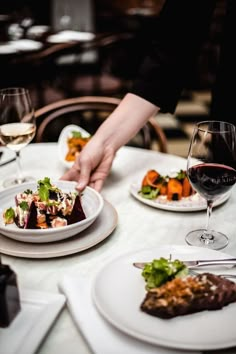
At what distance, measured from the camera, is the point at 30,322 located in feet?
2.35

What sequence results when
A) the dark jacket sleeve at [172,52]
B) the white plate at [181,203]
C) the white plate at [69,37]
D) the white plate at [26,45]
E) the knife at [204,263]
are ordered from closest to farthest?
the knife at [204,263]
the white plate at [181,203]
the dark jacket sleeve at [172,52]
the white plate at [26,45]
the white plate at [69,37]

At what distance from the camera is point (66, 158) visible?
58.7 inches

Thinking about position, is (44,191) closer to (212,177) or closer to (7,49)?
(212,177)

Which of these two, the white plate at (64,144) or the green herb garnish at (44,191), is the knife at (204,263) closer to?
the green herb garnish at (44,191)

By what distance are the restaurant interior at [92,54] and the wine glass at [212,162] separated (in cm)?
288

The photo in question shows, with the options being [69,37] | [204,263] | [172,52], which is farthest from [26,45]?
[204,263]

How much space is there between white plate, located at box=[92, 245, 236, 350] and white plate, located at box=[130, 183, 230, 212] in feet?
1.09

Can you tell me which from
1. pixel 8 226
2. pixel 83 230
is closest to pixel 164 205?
pixel 83 230

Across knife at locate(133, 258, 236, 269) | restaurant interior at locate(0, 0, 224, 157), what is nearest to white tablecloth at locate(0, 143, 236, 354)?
knife at locate(133, 258, 236, 269)

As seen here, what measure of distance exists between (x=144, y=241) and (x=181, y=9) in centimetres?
83

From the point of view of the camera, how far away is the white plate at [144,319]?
67cm

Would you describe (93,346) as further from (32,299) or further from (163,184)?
(163,184)

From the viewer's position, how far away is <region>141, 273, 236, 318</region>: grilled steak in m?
0.71

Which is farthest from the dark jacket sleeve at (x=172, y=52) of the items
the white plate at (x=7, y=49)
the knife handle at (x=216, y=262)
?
the white plate at (x=7, y=49)
